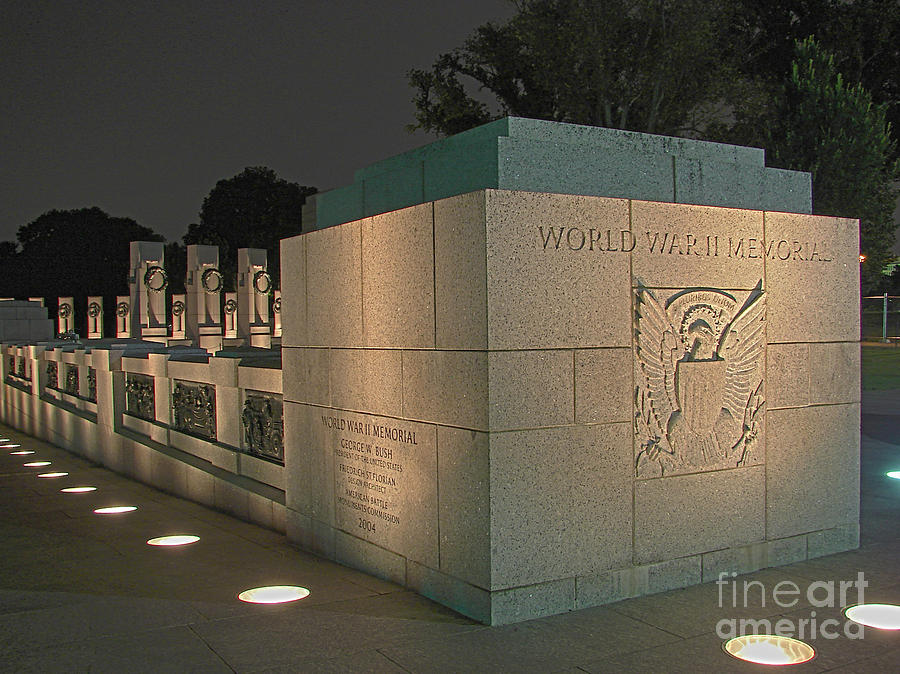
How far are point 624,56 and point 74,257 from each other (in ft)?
165

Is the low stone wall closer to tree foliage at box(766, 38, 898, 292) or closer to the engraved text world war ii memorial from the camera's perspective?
the engraved text world war ii memorial

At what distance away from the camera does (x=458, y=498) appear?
16.5 ft

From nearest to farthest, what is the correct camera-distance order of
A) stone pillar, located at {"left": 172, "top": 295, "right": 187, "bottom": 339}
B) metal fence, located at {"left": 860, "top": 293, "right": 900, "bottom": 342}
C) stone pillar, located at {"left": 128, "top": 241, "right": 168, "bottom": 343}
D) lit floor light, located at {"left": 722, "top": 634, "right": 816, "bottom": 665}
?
lit floor light, located at {"left": 722, "top": 634, "right": 816, "bottom": 665} → stone pillar, located at {"left": 128, "top": 241, "right": 168, "bottom": 343} → stone pillar, located at {"left": 172, "top": 295, "right": 187, "bottom": 339} → metal fence, located at {"left": 860, "top": 293, "right": 900, "bottom": 342}

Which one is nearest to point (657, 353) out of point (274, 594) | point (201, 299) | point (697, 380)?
point (697, 380)

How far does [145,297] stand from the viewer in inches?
1447

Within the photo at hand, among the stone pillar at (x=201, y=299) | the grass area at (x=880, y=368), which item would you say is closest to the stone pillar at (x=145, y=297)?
the stone pillar at (x=201, y=299)

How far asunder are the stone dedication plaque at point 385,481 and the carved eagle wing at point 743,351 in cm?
199

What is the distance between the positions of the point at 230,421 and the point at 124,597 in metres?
3.34

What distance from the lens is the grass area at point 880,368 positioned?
→ 848 inches

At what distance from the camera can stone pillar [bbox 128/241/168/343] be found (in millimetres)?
35781

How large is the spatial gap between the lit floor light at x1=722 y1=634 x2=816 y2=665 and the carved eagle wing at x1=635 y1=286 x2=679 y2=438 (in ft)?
4.48

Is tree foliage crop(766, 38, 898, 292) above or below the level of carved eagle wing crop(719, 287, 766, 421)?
above

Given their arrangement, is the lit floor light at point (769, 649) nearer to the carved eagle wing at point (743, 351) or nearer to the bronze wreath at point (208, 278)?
the carved eagle wing at point (743, 351)

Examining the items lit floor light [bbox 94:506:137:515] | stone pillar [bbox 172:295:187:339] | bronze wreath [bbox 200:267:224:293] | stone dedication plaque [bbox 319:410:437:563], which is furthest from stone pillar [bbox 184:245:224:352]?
stone dedication plaque [bbox 319:410:437:563]
